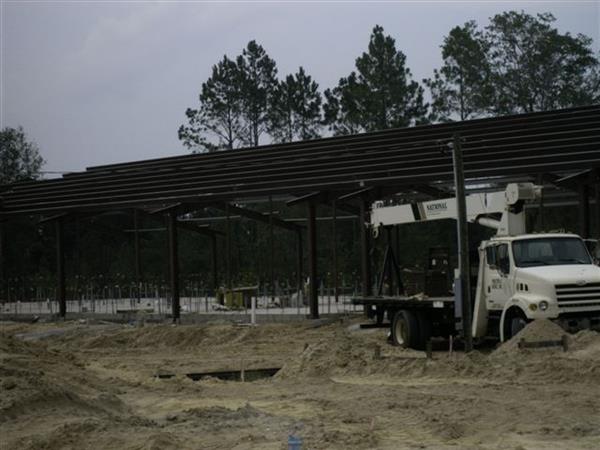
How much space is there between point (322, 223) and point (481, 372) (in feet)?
95.6

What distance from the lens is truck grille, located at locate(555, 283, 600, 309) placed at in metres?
17.4

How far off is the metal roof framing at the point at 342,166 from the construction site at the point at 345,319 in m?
0.11

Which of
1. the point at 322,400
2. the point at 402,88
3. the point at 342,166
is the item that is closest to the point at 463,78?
the point at 402,88

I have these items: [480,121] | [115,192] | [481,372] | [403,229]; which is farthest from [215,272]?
[481,372]

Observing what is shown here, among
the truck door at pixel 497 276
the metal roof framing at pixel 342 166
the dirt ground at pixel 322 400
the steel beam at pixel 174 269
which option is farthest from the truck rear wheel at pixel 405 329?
the steel beam at pixel 174 269

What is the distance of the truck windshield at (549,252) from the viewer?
1834 cm

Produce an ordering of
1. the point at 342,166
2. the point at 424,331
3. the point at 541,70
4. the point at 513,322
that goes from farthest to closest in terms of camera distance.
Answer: the point at 541,70, the point at 342,166, the point at 424,331, the point at 513,322

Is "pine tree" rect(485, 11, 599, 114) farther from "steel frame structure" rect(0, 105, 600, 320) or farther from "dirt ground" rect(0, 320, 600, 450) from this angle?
"dirt ground" rect(0, 320, 600, 450)

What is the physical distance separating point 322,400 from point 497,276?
663 cm

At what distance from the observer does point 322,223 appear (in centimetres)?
4462

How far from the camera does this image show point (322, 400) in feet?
44.8

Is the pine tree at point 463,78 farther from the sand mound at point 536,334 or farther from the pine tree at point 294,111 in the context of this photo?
the sand mound at point 536,334

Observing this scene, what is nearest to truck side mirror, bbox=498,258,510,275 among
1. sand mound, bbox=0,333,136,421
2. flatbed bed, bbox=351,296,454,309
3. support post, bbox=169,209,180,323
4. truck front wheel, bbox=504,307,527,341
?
truck front wheel, bbox=504,307,527,341

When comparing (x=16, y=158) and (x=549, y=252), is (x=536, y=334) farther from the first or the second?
(x=16, y=158)
